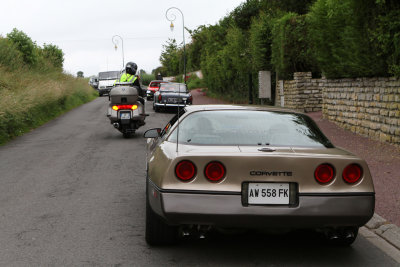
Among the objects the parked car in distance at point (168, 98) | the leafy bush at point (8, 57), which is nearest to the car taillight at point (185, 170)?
the parked car in distance at point (168, 98)

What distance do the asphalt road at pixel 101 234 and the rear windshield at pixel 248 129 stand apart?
103 cm

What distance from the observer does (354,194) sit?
4555 mm

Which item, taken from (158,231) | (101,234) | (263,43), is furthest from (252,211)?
(263,43)

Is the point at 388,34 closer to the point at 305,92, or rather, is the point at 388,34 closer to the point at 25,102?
the point at 305,92

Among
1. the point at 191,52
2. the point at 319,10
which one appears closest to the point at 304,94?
the point at 319,10

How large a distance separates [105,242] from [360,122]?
10698 mm

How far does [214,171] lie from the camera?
455 centimetres

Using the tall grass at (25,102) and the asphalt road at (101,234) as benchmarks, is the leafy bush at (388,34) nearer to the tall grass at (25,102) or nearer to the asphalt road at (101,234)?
the asphalt road at (101,234)

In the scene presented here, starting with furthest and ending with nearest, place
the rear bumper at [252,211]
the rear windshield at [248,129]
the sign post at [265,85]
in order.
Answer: the sign post at [265,85] → the rear windshield at [248,129] → the rear bumper at [252,211]

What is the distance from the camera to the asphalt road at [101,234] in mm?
4898

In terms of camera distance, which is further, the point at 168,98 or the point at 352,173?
the point at 168,98

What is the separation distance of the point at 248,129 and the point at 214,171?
0.81 meters

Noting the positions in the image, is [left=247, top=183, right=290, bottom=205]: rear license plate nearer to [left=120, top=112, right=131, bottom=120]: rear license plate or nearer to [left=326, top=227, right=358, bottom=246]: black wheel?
[left=326, top=227, right=358, bottom=246]: black wheel

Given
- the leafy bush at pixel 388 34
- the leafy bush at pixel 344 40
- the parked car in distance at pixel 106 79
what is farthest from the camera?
the parked car in distance at pixel 106 79
